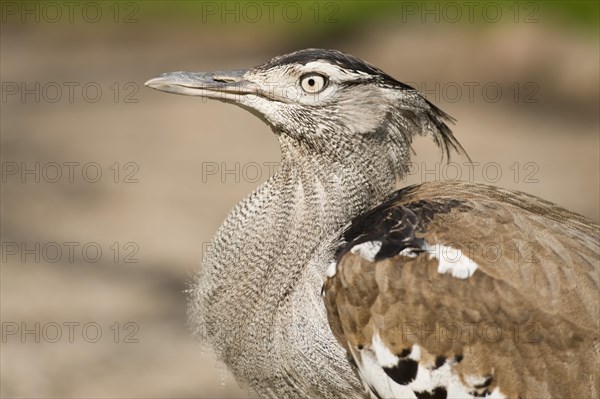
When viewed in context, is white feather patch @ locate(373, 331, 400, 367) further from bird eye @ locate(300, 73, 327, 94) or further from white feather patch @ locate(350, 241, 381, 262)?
bird eye @ locate(300, 73, 327, 94)

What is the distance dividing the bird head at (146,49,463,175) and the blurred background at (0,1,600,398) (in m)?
0.88

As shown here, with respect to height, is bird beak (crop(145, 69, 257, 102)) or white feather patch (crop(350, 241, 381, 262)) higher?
bird beak (crop(145, 69, 257, 102))

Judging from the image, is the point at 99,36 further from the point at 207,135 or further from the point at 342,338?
the point at 342,338

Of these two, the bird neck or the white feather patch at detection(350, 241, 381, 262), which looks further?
the bird neck

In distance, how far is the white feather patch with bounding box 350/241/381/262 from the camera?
2.61m

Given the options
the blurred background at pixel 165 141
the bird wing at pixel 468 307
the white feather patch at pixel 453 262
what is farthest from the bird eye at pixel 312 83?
the blurred background at pixel 165 141

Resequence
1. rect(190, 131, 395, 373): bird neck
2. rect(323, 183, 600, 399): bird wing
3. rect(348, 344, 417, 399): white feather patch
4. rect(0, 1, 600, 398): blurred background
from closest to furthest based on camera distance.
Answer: rect(323, 183, 600, 399): bird wing, rect(348, 344, 417, 399): white feather patch, rect(190, 131, 395, 373): bird neck, rect(0, 1, 600, 398): blurred background

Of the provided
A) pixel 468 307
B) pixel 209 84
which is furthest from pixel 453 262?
pixel 209 84

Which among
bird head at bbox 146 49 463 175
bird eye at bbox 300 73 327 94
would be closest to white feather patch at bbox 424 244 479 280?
bird head at bbox 146 49 463 175

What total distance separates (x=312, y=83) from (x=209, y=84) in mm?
333

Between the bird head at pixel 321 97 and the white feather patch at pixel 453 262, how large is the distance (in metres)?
0.50

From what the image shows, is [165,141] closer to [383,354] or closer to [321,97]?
[321,97]

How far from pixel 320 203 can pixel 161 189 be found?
4.45m

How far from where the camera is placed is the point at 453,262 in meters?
2.56
